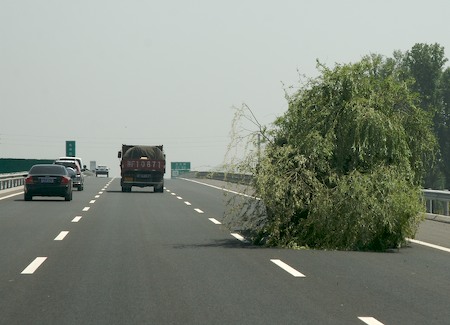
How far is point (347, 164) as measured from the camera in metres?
14.0

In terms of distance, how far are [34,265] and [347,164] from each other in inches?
233

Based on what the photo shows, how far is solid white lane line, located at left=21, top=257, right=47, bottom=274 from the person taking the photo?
10305mm

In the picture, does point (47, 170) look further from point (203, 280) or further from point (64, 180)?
point (203, 280)

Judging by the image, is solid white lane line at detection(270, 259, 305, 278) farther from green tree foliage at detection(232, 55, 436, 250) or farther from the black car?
the black car

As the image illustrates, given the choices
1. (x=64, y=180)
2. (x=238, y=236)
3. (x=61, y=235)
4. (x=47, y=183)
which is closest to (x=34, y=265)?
(x=61, y=235)

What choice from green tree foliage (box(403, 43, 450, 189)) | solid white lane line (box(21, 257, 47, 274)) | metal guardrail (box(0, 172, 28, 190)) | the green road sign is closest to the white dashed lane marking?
solid white lane line (box(21, 257, 47, 274))

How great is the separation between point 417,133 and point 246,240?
149 inches

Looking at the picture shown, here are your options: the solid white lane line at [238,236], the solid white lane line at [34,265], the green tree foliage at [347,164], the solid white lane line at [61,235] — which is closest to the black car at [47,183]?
the solid white lane line at [61,235]

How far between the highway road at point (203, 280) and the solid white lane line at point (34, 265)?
15 mm

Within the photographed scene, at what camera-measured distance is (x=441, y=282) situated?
9.77 meters

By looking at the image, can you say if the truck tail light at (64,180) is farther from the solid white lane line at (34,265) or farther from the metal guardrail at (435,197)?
the solid white lane line at (34,265)

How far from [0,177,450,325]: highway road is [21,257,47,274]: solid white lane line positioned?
0.6 inches

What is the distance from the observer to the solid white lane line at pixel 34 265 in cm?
1030

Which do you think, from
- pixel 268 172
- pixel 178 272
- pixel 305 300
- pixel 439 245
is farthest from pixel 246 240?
pixel 305 300
